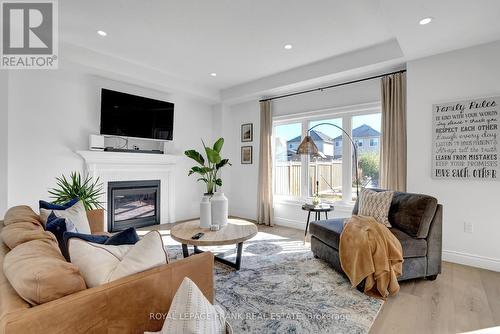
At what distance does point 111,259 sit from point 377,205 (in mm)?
2764

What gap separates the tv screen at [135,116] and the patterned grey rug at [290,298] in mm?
2277

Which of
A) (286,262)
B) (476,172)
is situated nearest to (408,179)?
(476,172)

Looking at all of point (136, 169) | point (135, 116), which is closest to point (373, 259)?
point (136, 169)

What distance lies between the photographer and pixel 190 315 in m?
0.97

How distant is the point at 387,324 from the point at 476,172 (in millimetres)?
2180

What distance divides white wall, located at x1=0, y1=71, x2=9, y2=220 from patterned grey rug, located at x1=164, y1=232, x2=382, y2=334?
223 cm

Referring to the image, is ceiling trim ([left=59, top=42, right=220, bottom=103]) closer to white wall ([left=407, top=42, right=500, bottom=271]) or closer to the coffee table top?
the coffee table top

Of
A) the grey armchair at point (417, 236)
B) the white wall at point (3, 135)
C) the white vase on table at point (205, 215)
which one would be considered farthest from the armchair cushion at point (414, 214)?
the white wall at point (3, 135)

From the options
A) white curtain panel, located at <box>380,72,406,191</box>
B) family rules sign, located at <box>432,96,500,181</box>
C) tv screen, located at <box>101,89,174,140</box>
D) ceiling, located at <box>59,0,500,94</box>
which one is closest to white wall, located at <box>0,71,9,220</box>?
ceiling, located at <box>59,0,500,94</box>

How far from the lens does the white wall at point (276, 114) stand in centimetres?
410

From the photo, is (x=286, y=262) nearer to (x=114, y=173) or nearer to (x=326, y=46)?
(x=326, y=46)

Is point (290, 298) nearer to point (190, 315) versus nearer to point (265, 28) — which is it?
point (190, 315)

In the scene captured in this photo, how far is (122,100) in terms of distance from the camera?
4.19 metres

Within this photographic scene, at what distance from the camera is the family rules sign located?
111 inches
